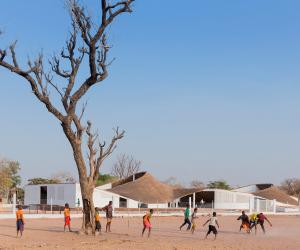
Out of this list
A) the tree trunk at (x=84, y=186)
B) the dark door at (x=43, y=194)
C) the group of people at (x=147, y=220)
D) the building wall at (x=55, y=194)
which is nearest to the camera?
the group of people at (x=147, y=220)

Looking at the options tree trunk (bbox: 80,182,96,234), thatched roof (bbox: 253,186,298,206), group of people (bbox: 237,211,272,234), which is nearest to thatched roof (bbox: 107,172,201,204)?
thatched roof (bbox: 253,186,298,206)

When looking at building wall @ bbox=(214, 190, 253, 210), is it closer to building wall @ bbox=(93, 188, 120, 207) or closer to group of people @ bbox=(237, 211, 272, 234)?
building wall @ bbox=(93, 188, 120, 207)

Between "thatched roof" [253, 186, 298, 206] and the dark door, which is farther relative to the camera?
"thatched roof" [253, 186, 298, 206]

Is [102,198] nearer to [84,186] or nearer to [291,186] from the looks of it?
[84,186]

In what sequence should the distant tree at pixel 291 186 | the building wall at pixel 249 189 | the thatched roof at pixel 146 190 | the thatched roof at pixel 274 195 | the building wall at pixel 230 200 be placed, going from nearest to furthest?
1. the thatched roof at pixel 146 190
2. the building wall at pixel 230 200
3. the thatched roof at pixel 274 195
4. the building wall at pixel 249 189
5. the distant tree at pixel 291 186

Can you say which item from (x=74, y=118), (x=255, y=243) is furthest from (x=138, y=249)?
(x=74, y=118)

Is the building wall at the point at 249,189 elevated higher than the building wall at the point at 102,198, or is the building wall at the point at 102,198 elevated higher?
the building wall at the point at 249,189

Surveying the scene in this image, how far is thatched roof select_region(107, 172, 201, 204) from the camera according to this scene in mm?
61656

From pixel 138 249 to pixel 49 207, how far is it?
33902 millimetres

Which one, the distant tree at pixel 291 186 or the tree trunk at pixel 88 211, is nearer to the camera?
the tree trunk at pixel 88 211

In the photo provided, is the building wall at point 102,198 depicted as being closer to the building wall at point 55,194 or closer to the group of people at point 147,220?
the building wall at point 55,194

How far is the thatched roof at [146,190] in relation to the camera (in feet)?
202

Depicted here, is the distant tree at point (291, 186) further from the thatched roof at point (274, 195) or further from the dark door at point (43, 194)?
the dark door at point (43, 194)

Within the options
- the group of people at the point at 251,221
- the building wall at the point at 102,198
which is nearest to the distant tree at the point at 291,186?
the building wall at the point at 102,198
